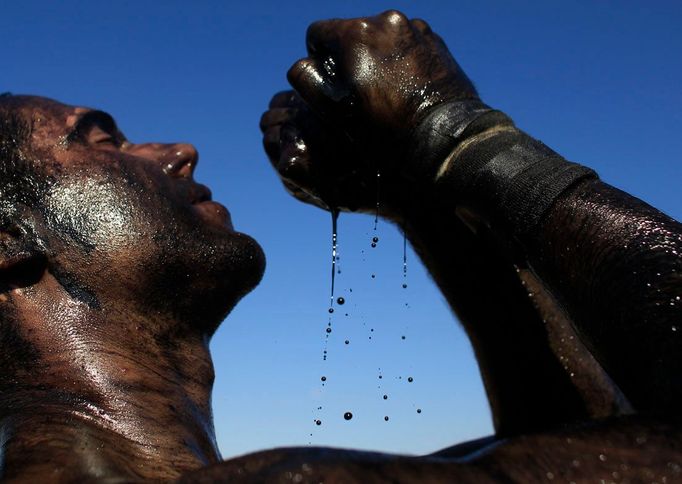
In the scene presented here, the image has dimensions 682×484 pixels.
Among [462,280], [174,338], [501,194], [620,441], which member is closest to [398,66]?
[501,194]

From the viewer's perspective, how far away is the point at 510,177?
3.54 m

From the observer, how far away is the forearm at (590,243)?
2.88 meters

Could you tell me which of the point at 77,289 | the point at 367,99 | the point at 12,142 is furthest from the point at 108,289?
the point at 367,99

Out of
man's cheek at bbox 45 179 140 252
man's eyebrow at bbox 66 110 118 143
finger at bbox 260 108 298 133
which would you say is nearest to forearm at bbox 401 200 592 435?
finger at bbox 260 108 298 133

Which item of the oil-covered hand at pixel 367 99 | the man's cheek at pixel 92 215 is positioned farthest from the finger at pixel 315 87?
the man's cheek at pixel 92 215

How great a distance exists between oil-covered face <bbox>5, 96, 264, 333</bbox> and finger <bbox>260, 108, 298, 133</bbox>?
1.89 feet

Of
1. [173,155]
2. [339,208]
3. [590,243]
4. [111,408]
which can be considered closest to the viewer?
[590,243]

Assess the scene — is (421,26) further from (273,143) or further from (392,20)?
(273,143)

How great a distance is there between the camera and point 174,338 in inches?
171

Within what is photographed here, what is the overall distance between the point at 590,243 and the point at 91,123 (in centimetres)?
271

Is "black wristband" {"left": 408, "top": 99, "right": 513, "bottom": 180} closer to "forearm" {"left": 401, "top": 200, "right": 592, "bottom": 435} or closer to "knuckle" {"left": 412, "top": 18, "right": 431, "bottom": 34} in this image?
"knuckle" {"left": 412, "top": 18, "right": 431, "bottom": 34}

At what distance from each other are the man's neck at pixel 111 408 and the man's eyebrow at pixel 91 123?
3.47 ft

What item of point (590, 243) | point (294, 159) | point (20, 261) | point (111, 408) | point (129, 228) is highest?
point (294, 159)

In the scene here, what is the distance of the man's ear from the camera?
13.6 ft
